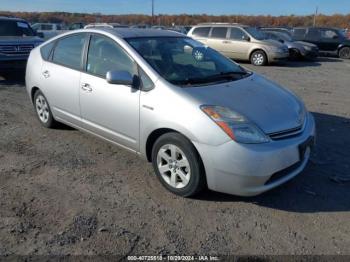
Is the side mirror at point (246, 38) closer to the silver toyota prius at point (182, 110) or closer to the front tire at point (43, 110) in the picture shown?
the silver toyota prius at point (182, 110)

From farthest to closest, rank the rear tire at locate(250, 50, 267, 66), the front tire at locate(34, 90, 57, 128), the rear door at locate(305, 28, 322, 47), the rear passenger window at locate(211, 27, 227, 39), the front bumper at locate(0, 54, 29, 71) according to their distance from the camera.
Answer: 1. the rear door at locate(305, 28, 322, 47)
2. the rear passenger window at locate(211, 27, 227, 39)
3. the rear tire at locate(250, 50, 267, 66)
4. the front bumper at locate(0, 54, 29, 71)
5. the front tire at locate(34, 90, 57, 128)

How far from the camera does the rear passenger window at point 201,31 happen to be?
1650cm

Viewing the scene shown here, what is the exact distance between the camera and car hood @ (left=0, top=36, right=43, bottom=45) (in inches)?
384

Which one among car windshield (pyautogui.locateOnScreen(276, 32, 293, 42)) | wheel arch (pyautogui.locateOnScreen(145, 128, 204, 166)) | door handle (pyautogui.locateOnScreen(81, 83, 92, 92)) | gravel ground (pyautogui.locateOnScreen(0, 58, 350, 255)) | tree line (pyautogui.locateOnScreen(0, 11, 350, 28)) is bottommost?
gravel ground (pyautogui.locateOnScreen(0, 58, 350, 255))

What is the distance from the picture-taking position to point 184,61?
4301 millimetres

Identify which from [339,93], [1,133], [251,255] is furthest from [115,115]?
[339,93]

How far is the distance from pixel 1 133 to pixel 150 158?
293cm

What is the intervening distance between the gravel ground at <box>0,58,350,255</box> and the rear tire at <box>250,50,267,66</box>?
425 inches

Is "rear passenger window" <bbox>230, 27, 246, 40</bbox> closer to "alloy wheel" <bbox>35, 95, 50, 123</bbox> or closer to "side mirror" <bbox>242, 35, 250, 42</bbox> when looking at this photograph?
"side mirror" <bbox>242, 35, 250, 42</bbox>

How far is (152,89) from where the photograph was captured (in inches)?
146

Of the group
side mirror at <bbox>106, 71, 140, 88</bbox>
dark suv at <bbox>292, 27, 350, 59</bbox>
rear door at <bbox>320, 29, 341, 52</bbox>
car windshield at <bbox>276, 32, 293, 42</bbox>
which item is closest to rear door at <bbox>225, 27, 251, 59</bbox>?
car windshield at <bbox>276, 32, 293, 42</bbox>

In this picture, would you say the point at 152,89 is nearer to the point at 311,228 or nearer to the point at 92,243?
the point at 92,243

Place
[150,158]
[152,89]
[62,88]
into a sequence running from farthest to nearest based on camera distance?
[62,88], [150,158], [152,89]

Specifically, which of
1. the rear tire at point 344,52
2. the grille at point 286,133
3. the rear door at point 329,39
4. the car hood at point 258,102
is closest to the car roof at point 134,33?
the car hood at point 258,102
